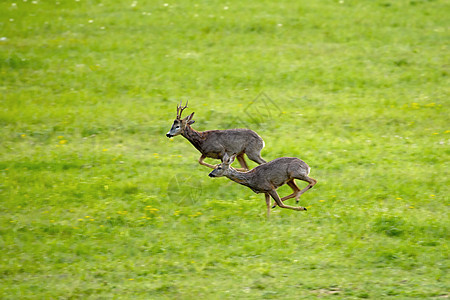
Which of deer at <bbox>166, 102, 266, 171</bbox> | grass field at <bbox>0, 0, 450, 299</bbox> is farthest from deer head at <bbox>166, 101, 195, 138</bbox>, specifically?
grass field at <bbox>0, 0, 450, 299</bbox>

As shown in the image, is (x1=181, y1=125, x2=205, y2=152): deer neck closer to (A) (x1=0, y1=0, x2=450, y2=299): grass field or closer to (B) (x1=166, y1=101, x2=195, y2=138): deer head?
(B) (x1=166, y1=101, x2=195, y2=138): deer head

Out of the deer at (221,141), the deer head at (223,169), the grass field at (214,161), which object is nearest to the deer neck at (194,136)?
the deer at (221,141)

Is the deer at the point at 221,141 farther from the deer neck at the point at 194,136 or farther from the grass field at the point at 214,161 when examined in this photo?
the grass field at the point at 214,161

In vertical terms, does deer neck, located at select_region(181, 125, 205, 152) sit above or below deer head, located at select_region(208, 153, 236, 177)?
above

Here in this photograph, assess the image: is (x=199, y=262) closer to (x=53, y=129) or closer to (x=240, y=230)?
(x=240, y=230)

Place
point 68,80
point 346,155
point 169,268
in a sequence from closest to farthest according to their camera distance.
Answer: point 169,268 < point 346,155 < point 68,80

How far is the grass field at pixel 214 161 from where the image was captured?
33.6 ft

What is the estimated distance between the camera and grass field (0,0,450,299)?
10.2m

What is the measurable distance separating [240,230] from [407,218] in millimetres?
3112

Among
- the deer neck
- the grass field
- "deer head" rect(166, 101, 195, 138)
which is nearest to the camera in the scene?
the grass field

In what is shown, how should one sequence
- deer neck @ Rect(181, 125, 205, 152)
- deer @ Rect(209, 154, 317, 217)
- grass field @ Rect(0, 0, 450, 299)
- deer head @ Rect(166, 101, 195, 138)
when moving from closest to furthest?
1. grass field @ Rect(0, 0, 450, 299)
2. deer @ Rect(209, 154, 317, 217)
3. deer head @ Rect(166, 101, 195, 138)
4. deer neck @ Rect(181, 125, 205, 152)

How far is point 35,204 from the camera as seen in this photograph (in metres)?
12.8

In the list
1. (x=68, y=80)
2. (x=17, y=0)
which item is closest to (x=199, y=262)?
(x=68, y=80)

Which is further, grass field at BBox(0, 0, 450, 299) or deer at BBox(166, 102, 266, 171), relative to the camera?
deer at BBox(166, 102, 266, 171)
